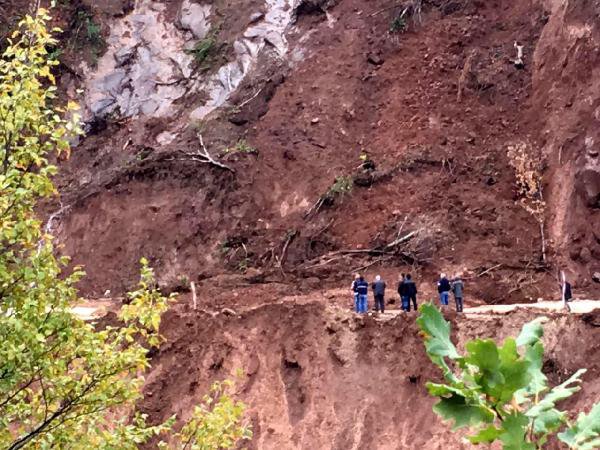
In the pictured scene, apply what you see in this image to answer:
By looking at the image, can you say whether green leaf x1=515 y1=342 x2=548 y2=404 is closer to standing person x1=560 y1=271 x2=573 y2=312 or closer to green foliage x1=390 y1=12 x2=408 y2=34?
standing person x1=560 y1=271 x2=573 y2=312

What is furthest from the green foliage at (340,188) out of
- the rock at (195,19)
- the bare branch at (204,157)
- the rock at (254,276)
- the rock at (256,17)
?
the rock at (195,19)

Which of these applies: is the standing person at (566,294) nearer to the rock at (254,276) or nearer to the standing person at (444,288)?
the standing person at (444,288)

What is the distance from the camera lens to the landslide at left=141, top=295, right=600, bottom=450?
12.1m

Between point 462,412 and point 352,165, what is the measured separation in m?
17.8

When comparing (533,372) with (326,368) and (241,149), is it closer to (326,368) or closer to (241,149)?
(326,368)

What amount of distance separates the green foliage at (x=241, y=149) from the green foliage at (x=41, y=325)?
14.6 metres

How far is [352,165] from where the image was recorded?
1959cm

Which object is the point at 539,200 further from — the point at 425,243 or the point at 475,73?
the point at 475,73

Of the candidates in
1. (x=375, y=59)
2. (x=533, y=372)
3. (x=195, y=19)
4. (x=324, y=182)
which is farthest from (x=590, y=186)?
(x=195, y=19)

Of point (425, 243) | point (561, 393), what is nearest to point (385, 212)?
point (425, 243)

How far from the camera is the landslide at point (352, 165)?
54.8ft

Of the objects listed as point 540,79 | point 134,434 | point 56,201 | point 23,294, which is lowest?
point 134,434

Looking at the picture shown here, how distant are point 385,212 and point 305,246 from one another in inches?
86.0

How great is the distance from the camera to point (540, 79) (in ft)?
61.7
